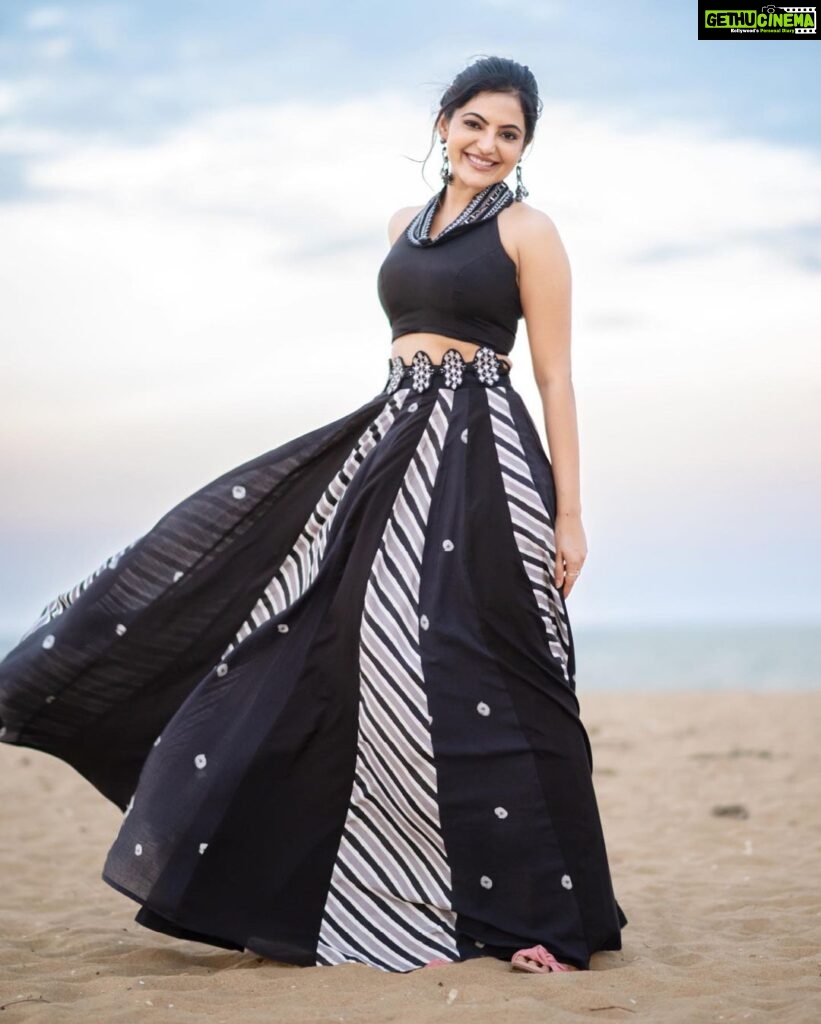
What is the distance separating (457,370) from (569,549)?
635 mm

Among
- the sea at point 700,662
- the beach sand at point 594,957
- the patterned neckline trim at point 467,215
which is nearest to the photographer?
the beach sand at point 594,957

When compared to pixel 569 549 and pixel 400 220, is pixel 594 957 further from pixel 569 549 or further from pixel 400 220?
pixel 400 220

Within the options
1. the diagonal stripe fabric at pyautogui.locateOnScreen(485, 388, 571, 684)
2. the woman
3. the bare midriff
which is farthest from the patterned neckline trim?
the diagonal stripe fabric at pyautogui.locateOnScreen(485, 388, 571, 684)

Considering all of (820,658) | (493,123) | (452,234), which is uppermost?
(493,123)

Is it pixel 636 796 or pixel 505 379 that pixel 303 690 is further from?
pixel 636 796

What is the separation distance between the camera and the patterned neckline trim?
374 cm

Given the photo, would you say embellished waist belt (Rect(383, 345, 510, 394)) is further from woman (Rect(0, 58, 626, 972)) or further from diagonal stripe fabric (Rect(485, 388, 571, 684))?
diagonal stripe fabric (Rect(485, 388, 571, 684))

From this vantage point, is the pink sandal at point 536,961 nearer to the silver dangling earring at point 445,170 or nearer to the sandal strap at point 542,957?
the sandal strap at point 542,957

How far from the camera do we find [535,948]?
3.32 meters

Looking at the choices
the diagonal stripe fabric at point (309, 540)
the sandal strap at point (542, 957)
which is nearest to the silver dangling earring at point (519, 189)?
the diagonal stripe fabric at point (309, 540)

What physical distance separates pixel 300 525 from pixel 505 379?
764 mm

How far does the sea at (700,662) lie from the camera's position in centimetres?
3309

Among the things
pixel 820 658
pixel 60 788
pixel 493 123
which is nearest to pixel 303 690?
pixel 493 123

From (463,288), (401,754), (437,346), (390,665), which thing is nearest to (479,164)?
(463,288)
